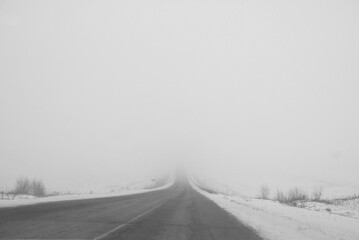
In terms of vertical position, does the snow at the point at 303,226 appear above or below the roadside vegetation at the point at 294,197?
above

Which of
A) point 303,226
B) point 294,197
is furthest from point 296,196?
point 303,226

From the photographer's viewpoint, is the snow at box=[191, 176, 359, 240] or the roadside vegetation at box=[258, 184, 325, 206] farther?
the roadside vegetation at box=[258, 184, 325, 206]

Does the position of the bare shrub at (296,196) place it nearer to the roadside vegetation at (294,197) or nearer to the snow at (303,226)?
the roadside vegetation at (294,197)

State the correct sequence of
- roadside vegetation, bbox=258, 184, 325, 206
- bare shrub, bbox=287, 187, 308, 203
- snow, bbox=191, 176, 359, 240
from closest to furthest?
snow, bbox=191, 176, 359, 240
roadside vegetation, bbox=258, 184, 325, 206
bare shrub, bbox=287, 187, 308, 203

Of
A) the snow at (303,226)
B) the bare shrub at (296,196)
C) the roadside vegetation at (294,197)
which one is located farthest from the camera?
the bare shrub at (296,196)

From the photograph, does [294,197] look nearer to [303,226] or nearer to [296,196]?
[296,196]

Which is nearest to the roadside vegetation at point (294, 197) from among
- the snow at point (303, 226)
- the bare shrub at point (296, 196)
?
the bare shrub at point (296, 196)

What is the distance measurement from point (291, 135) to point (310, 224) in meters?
170

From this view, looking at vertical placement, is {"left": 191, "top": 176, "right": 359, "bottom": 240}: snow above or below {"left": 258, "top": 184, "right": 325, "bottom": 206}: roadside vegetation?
above

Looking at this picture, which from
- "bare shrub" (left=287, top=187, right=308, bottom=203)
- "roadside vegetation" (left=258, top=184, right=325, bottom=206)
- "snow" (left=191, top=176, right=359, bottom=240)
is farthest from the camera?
"bare shrub" (left=287, top=187, right=308, bottom=203)

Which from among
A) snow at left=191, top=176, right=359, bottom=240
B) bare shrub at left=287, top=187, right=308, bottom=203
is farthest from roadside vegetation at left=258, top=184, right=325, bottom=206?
snow at left=191, top=176, right=359, bottom=240

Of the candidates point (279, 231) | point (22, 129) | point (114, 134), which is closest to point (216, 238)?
point (279, 231)

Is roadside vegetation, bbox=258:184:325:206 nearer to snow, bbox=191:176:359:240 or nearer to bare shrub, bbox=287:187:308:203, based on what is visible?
bare shrub, bbox=287:187:308:203

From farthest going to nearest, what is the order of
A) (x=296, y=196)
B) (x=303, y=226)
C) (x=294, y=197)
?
(x=296, y=196) < (x=294, y=197) < (x=303, y=226)
